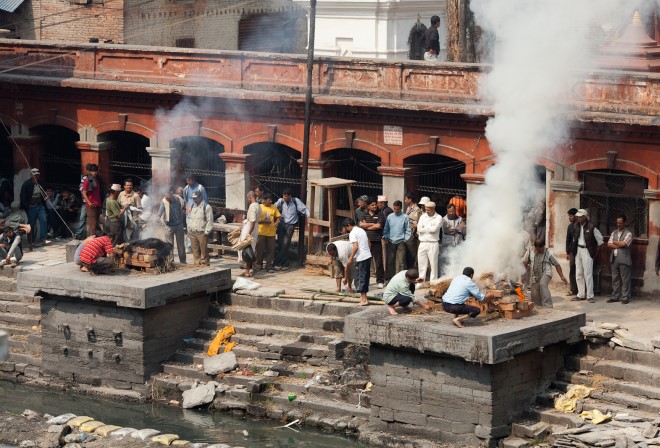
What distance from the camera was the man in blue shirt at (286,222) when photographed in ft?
91.0

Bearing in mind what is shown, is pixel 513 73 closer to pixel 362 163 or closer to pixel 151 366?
pixel 362 163

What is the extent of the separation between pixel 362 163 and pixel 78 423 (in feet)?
28.6

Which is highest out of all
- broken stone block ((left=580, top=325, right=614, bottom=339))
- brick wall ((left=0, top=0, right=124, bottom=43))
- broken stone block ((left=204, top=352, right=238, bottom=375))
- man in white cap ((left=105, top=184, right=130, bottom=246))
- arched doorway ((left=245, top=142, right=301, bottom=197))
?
brick wall ((left=0, top=0, right=124, bottom=43))

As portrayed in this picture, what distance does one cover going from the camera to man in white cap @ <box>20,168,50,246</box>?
30234mm

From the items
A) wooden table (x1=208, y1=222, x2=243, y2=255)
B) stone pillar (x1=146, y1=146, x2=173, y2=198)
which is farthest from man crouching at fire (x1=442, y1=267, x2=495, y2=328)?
stone pillar (x1=146, y1=146, x2=173, y2=198)

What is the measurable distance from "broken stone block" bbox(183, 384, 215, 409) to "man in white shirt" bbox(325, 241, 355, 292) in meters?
3.04

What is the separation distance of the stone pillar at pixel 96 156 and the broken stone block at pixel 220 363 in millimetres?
8219

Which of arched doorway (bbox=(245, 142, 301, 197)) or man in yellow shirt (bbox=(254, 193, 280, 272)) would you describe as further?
arched doorway (bbox=(245, 142, 301, 197))


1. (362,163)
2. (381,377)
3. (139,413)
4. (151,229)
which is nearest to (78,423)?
(139,413)

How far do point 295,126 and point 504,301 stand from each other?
330 inches

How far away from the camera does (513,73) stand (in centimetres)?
2528

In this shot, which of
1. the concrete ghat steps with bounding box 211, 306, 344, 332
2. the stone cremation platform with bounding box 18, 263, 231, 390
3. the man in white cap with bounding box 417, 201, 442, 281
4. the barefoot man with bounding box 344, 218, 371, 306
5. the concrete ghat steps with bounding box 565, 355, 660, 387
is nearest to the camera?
the concrete ghat steps with bounding box 565, 355, 660, 387

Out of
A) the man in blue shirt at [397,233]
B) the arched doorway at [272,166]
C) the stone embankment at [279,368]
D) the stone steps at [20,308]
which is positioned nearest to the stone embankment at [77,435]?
the stone embankment at [279,368]

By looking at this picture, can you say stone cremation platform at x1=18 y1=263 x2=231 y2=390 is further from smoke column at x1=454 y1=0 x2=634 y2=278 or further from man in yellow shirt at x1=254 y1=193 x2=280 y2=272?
smoke column at x1=454 y1=0 x2=634 y2=278
